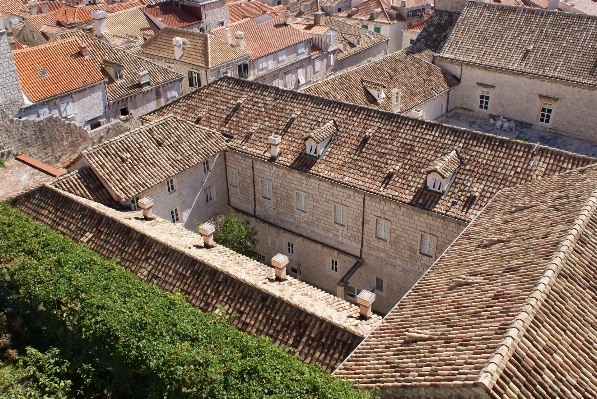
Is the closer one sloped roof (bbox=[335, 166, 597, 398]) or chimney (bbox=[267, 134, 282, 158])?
sloped roof (bbox=[335, 166, 597, 398])

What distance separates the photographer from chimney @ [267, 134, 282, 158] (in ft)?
97.2

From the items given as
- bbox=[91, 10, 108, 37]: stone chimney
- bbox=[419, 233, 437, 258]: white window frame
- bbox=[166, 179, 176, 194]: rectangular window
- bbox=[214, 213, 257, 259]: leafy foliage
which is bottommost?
bbox=[214, 213, 257, 259]: leafy foliage

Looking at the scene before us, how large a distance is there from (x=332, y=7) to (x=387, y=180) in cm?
5167

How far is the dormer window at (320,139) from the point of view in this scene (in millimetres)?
28667

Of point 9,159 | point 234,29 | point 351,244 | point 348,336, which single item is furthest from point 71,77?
point 348,336

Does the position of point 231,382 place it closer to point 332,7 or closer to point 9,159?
point 9,159

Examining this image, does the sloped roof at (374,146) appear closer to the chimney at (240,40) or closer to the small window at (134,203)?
the small window at (134,203)

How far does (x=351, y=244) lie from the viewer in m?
29.2

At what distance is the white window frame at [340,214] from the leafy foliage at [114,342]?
11.3m

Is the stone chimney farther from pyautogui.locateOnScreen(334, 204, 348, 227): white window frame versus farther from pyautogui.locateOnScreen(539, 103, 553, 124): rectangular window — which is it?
pyautogui.locateOnScreen(539, 103, 553, 124): rectangular window

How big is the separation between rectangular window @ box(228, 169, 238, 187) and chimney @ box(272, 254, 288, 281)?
11268 millimetres

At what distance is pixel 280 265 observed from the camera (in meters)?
21.5

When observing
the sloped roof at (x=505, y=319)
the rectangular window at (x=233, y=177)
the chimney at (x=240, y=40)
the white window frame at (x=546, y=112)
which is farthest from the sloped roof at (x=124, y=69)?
the sloped roof at (x=505, y=319)

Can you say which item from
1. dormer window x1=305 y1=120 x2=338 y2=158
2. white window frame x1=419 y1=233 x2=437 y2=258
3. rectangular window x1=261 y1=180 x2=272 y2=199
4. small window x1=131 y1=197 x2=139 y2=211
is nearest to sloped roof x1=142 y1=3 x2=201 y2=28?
rectangular window x1=261 y1=180 x2=272 y2=199
